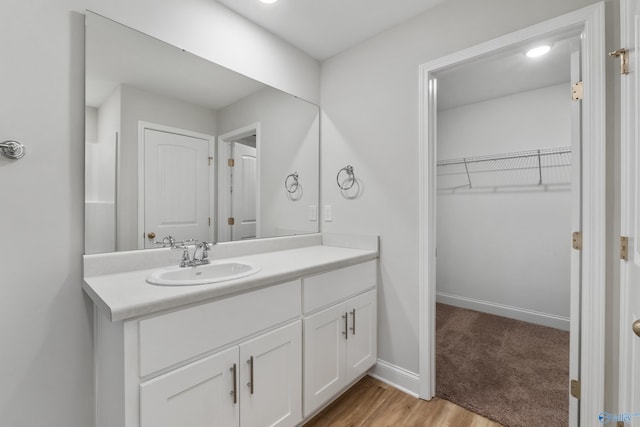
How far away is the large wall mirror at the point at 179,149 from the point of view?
135 centimetres

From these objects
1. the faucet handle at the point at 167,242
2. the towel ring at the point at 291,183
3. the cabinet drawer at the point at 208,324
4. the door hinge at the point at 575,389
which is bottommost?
the door hinge at the point at 575,389

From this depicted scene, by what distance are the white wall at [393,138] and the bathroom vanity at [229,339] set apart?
230 mm

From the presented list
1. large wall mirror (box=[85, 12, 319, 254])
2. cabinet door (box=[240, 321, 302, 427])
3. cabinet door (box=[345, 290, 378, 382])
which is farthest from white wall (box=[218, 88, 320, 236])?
cabinet door (box=[240, 321, 302, 427])

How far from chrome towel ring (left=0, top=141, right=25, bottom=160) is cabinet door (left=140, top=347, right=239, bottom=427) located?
1.01 metres

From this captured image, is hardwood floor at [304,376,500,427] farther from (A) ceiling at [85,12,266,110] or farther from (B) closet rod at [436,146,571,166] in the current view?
(B) closet rod at [436,146,571,166]

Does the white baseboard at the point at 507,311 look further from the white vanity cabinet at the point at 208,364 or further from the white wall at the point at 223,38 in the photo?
the white wall at the point at 223,38

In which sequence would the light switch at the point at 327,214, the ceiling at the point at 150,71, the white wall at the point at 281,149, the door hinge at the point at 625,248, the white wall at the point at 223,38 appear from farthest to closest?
the light switch at the point at 327,214 < the white wall at the point at 281,149 < the white wall at the point at 223,38 < the ceiling at the point at 150,71 < the door hinge at the point at 625,248

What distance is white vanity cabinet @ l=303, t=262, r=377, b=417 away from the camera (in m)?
1.54

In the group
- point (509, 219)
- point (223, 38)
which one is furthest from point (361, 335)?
point (509, 219)

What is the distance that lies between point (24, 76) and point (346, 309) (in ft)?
6.08

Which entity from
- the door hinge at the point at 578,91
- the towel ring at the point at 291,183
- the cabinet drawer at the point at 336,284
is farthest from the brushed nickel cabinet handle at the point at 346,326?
the door hinge at the point at 578,91

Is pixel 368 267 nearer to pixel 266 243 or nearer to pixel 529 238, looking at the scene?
pixel 266 243

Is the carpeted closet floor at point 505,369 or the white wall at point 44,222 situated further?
the carpeted closet floor at point 505,369

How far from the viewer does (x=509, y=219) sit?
3.10 metres
